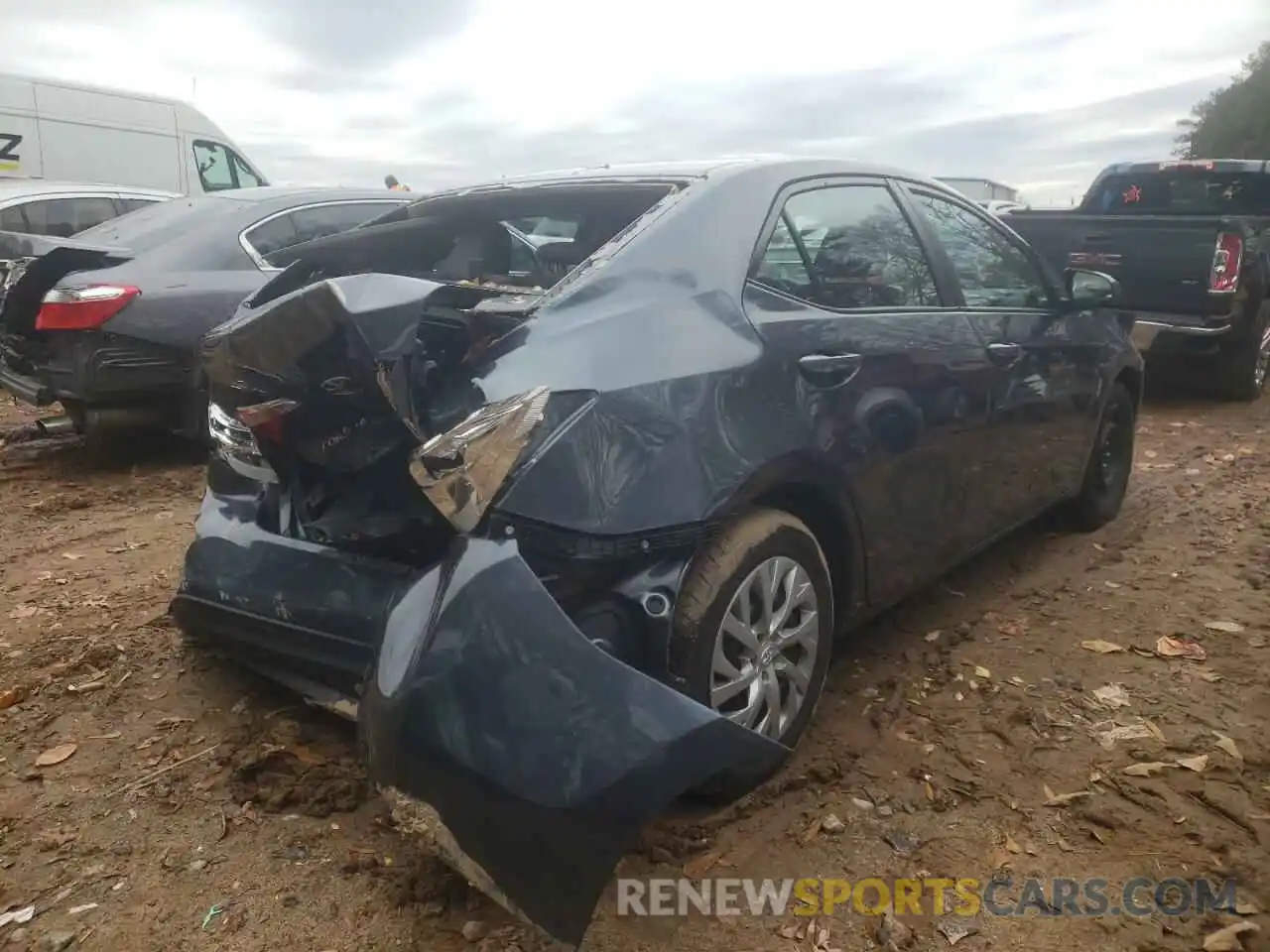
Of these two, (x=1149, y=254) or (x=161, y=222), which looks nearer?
(x=161, y=222)

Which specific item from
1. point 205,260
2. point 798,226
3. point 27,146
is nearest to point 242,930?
point 798,226

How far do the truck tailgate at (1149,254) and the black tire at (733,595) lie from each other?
600 cm

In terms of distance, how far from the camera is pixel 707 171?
2924 millimetres

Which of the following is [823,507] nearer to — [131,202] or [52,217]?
[52,217]

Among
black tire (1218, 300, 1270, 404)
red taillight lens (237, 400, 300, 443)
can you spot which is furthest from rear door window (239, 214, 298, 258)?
black tire (1218, 300, 1270, 404)

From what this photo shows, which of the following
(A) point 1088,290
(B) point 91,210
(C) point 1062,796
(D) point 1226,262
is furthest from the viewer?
(B) point 91,210

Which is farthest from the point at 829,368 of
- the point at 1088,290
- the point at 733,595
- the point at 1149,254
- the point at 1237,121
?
the point at 1237,121

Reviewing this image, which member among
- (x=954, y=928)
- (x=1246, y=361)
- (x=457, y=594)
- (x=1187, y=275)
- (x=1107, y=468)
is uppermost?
(x=1187, y=275)

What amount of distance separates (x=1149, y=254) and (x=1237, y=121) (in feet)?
102

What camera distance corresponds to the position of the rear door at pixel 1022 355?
3.58 m

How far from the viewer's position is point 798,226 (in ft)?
9.63

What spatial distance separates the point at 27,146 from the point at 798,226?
11.6 metres

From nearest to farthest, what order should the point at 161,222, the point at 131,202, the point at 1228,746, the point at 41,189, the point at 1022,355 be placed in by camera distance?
the point at 1228,746 → the point at 1022,355 → the point at 161,222 → the point at 41,189 → the point at 131,202

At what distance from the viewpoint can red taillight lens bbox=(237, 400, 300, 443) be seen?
236cm
